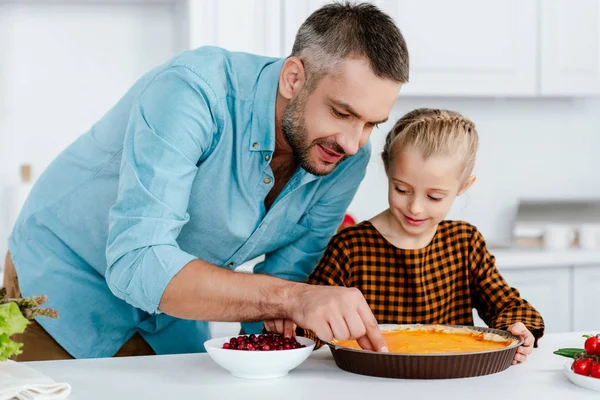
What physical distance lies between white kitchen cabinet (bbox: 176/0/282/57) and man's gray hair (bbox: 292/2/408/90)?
1481mm

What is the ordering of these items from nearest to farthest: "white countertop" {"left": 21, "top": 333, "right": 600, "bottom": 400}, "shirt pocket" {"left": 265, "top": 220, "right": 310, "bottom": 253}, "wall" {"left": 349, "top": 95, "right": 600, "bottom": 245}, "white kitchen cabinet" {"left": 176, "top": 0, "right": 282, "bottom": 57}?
"white countertop" {"left": 21, "top": 333, "right": 600, "bottom": 400} < "shirt pocket" {"left": 265, "top": 220, "right": 310, "bottom": 253} < "white kitchen cabinet" {"left": 176, "top": 0, "right": 282, "bottom": 57} < "wall" {"left": 349, "top": 95, "right": 600, "bottom": 245}

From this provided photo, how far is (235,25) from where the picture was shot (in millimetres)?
3178

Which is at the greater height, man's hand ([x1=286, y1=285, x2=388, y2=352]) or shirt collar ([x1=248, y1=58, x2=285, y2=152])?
shirt collar ([x1=248, y1=58, x2=285, y2=152])

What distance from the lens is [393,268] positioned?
2.04 metres

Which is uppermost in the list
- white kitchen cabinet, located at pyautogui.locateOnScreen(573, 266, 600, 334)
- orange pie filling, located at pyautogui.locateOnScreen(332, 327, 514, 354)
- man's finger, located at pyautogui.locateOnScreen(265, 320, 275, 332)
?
man's finger, located at pyautogui.locateOnScreen(265, 320, 275, 332)

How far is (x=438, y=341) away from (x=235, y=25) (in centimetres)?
200

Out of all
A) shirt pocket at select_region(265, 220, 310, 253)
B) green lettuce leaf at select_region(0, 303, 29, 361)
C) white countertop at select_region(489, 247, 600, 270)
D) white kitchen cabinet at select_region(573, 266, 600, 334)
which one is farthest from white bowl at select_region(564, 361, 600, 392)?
white kitchen cabinet at select_region(573, 266, 600, 334)

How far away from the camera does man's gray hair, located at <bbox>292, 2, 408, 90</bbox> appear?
1595 mm

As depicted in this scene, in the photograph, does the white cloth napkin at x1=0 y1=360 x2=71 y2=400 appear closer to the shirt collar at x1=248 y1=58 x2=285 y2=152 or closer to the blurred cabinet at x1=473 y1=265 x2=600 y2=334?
the shirt collar at x1=248 y1=58 x2=285 y2=152

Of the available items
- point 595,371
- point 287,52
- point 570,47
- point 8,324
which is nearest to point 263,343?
point 8,324

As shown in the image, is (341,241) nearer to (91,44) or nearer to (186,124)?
(186,124)

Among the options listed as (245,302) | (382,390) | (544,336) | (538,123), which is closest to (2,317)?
(245,302)

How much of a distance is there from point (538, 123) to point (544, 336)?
2.32 meters

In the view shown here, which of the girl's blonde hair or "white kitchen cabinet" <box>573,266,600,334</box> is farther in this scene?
"white kitchen cabinet" <box>573,266,600,334</box>
